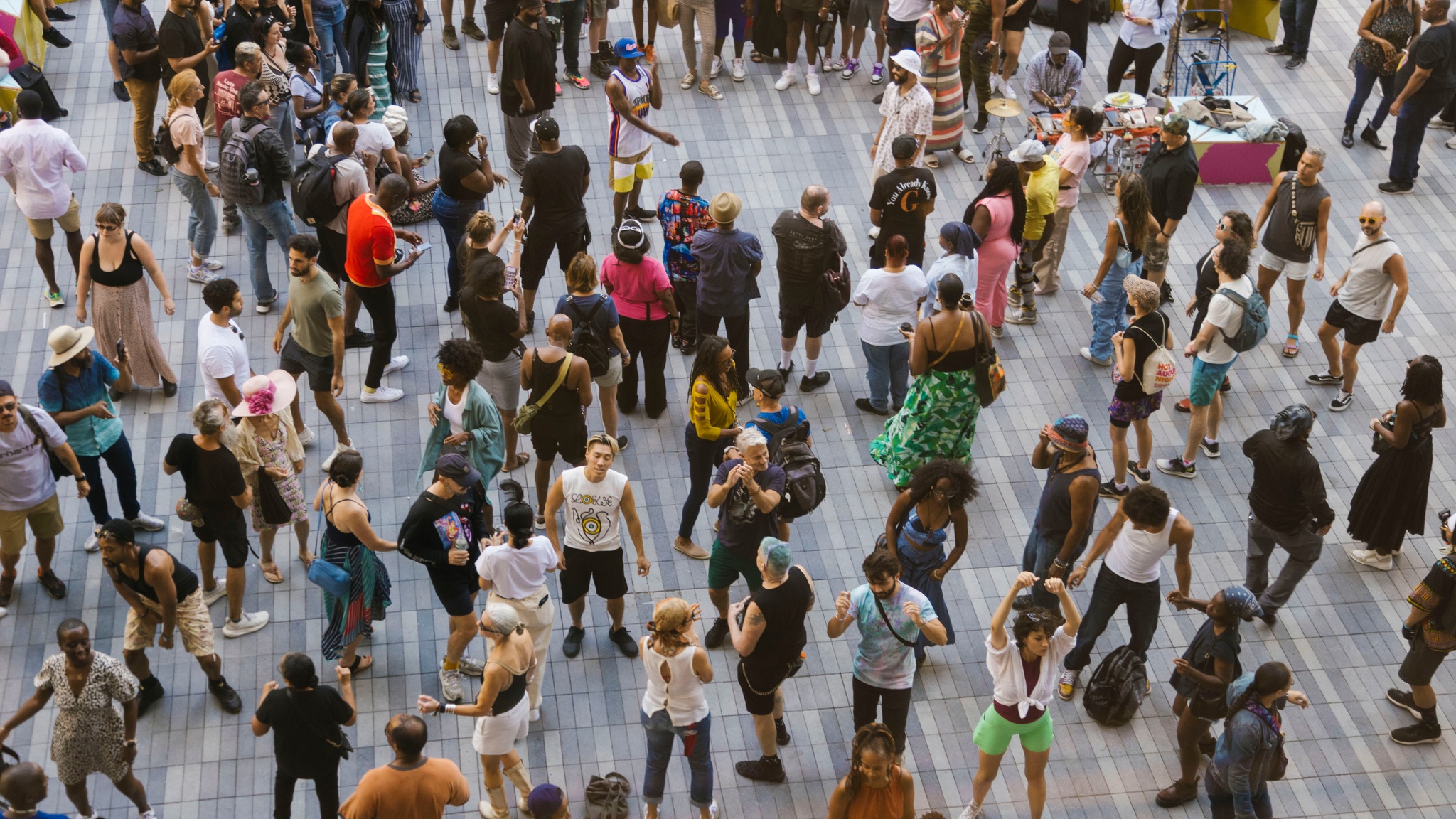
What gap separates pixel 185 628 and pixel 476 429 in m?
2.07

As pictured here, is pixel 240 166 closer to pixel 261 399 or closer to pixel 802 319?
pixel 261 399

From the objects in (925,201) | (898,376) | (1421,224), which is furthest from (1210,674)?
(1421,224)

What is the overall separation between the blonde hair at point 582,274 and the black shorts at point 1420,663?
5712 mm

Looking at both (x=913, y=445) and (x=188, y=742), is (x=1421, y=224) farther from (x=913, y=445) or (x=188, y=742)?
(x=188, y=742)

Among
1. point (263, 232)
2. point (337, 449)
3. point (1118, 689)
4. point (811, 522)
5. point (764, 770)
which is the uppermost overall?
point (263, 232)

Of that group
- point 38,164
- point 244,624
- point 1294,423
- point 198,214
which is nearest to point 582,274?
point 244,624

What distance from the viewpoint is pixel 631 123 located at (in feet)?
40.0

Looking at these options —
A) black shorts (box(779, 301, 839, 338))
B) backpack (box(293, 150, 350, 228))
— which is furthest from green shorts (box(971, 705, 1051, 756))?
backpack (box(293, 150, 350, 228))

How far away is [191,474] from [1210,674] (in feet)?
19.7

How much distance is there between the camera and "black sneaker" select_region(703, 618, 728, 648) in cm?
902

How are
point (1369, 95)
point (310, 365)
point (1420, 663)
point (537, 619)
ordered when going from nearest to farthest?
1. point (537, 619)
2. point (1420, 663)
3. point (310, 365)
4. point (1369, 95)

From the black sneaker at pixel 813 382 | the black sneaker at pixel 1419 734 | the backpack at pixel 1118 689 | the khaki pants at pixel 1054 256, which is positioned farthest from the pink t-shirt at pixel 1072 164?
the black sneaker at pixel 1419 734

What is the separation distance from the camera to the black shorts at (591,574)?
27.7 ft

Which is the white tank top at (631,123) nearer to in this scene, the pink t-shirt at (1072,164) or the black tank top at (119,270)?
the pink t-shirt at (1072,164)
